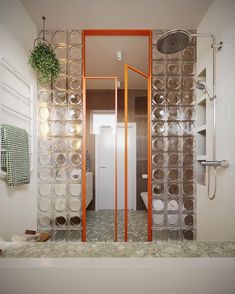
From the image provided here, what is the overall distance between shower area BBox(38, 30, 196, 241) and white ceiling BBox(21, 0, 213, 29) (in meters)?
0.12

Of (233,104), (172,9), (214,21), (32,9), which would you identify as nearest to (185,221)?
(233,104)

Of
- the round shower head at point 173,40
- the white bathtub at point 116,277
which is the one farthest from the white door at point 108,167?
the white bathtub at point 116,277

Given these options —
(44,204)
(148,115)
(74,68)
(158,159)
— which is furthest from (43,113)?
(158,159)

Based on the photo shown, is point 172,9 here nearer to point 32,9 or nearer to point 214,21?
point 214,21

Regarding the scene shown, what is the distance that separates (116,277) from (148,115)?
1409 millimetres

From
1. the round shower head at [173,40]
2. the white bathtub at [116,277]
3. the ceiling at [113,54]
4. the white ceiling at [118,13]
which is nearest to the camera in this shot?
the white bathtub at [116,277]

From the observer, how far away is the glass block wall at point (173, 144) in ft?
5.77

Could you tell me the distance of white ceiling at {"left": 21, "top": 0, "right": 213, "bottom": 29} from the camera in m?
1.48

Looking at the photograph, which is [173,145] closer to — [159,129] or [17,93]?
[159,129]

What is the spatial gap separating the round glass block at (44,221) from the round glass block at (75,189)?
366mm

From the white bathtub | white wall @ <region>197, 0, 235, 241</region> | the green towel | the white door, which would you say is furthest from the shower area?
the white door

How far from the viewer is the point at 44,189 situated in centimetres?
177

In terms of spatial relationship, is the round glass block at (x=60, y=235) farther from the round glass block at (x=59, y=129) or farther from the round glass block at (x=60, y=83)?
the round glass block at (x=60, y=83)

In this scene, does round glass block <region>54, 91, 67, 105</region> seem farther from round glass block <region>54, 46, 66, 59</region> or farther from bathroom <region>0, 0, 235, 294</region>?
round glass block <region>54, 46, 66, 59</region>
